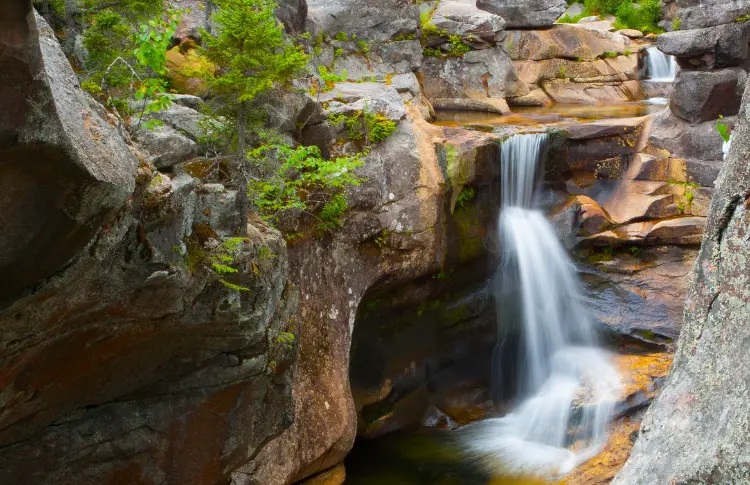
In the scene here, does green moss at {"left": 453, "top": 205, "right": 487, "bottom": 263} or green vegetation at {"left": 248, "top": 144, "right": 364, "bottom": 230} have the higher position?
green vegetation at {"left": 248, "top": 144, "right": 364, "bottom": 230}

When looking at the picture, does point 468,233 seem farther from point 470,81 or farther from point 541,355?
point 470,81

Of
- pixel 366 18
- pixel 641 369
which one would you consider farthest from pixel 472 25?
pixel 641 369

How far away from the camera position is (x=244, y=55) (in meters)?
6.53

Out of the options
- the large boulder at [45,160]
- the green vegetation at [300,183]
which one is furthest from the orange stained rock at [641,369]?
the large boulder at [45,160]

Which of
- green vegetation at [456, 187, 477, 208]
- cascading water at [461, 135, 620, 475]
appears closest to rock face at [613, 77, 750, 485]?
cascading water at [461, 135, 620, 475]

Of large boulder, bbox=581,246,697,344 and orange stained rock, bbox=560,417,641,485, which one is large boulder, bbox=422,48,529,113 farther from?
orange stained rock, bbox=560,417,641,485

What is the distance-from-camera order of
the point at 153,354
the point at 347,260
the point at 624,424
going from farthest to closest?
the point at 347,260 → the point at 624,424 → the point at 153,354

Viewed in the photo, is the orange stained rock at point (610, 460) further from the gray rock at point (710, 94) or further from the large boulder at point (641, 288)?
the gray rock at point (710, 94)

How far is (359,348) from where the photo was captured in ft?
34.5

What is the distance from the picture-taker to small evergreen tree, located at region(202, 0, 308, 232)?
642cm

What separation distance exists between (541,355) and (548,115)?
6496 mm

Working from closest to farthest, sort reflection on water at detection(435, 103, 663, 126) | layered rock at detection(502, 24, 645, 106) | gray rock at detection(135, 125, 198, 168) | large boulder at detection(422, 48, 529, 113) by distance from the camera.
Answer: gray rock at detection(135, 125, 198, 168) → reflection on water at detection(435, 103, 663, 126) → large boulder at detection(422, 48, 529, 113) → layered rock at detection(502, 24, 645, 106)

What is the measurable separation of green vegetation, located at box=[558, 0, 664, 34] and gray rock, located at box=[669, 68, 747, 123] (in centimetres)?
962

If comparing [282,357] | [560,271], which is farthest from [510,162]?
[282,357]
